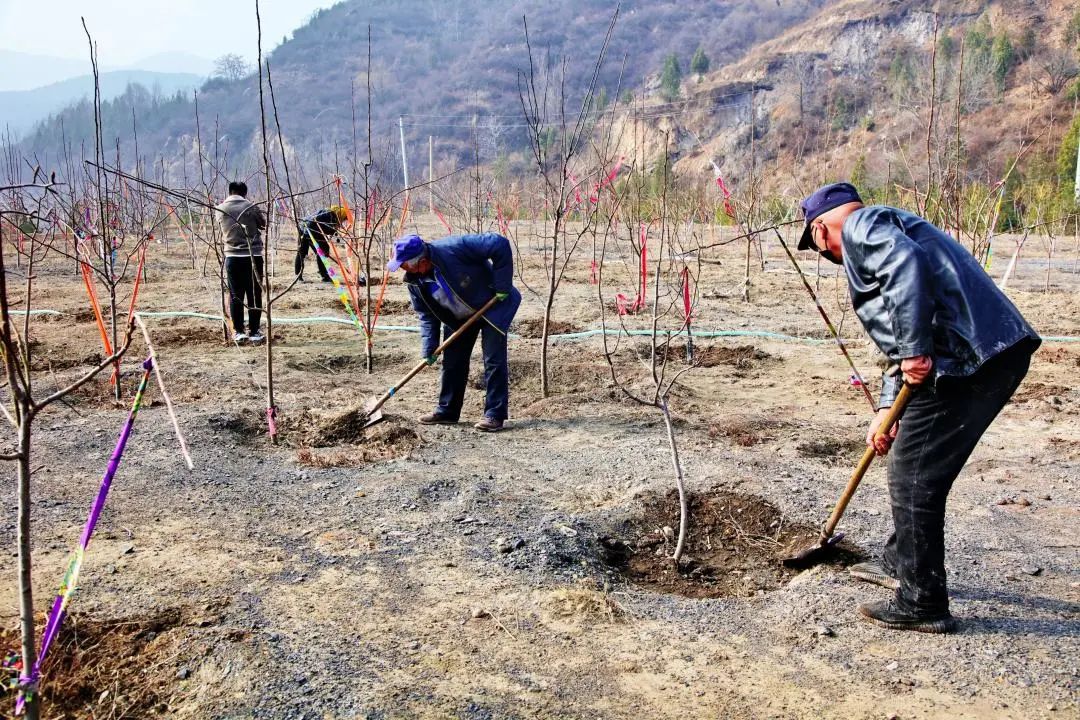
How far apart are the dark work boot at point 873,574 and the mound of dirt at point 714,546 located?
7.7 inches

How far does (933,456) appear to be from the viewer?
243 cm

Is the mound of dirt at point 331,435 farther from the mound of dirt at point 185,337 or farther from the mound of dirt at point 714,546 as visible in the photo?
the mound of dirt at point 185,337

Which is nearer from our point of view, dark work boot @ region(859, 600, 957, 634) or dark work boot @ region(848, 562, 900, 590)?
dark work boot @ region(859, 600, 957, 634)

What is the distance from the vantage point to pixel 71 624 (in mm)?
2604

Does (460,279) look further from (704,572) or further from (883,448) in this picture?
(883,448)

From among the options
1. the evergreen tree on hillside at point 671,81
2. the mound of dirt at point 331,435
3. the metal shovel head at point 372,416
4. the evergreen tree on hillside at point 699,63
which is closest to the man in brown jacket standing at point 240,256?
the mound of dirt at point 331,435

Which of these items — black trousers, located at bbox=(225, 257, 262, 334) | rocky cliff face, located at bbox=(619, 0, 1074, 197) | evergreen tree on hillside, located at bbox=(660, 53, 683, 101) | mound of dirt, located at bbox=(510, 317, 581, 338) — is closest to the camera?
black trousers, located at bbox=(225, 257, 262, 334)

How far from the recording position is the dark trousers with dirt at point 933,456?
238 centimetres

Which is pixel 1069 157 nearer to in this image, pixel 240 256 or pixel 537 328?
pixel 537 328

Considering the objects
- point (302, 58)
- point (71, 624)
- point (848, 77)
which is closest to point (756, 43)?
point (848, 77)

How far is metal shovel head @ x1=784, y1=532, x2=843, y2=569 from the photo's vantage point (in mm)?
3096

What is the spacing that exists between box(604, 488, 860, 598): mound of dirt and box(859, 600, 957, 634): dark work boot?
430 millimetres

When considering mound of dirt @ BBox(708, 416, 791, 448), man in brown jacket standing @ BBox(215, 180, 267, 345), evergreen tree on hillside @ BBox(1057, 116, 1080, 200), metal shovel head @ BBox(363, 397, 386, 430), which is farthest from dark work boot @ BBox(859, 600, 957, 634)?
evergreen tree on hillside @ BBox(1057, 116, 1080, 200)

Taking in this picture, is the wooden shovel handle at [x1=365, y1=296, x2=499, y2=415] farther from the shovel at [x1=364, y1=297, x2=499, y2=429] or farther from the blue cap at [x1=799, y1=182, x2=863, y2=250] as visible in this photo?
the blue cap at [x1=799, y1=182, x2=863, y2=250]
